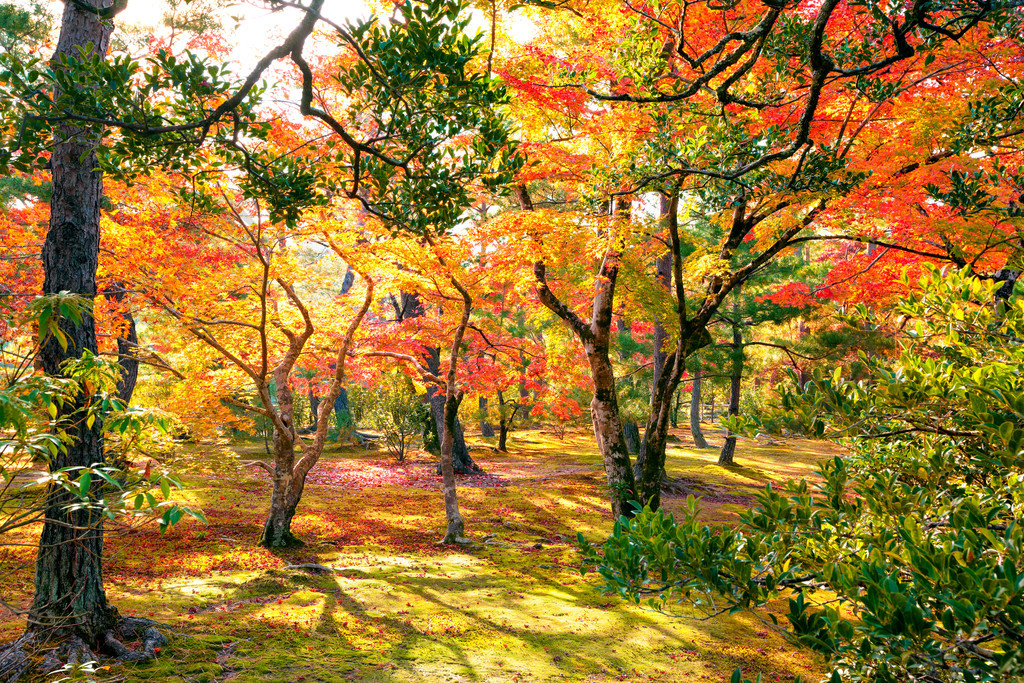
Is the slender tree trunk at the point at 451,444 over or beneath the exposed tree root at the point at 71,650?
over

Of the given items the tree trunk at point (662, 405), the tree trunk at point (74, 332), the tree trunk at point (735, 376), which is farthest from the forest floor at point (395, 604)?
the tree trunk at point (735, 376)

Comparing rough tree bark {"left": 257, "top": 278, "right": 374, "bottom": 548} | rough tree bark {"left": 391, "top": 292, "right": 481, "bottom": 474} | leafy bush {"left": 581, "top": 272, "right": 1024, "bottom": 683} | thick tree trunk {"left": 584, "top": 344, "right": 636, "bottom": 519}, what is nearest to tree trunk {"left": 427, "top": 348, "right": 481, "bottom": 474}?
rough tree bark {"left": 391, "top": 292, "right": 481, "bottom": 474}

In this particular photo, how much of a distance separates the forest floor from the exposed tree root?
15 centimetres

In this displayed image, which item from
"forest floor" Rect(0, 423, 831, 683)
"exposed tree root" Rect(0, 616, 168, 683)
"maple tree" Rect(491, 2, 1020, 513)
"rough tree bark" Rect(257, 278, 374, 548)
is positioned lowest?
"forest floor" Rect(0, 423, 831, 683)

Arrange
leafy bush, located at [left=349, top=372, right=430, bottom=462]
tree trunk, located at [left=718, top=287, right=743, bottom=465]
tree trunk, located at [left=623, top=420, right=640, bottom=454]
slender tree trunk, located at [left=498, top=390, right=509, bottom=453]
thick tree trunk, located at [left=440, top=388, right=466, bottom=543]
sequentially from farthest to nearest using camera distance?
slender tree trunk, located at [left=498, top=390, right=509, bottom=453]
leafy bush, located at [left=349, top=372, right=430, bottom=462]
tree trunk, located at [left=718, top=287, right=743, bottom=465]
tree trunk, located at [left=623, top=420, right=640, bottom=454]
thick tree trunk, located at [left=440, top=388, right=466, bottom=543]

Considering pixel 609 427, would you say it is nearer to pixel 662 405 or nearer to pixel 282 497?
pixel 662 405

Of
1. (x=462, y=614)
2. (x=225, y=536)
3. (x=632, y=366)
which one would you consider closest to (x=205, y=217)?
(x=225, y=536)

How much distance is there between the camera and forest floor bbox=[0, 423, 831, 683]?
4.48 metres

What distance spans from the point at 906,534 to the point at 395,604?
554 cm

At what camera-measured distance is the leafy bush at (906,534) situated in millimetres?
1211

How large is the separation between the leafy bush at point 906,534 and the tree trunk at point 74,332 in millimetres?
4073

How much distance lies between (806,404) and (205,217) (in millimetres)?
7784

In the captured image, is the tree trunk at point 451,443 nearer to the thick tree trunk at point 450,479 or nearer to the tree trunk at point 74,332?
the thick tree trunk at point 450,479

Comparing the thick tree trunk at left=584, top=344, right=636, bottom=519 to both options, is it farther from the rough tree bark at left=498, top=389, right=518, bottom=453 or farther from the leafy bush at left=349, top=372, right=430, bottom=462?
the rough tree bark at left=498, top=389, right=518, bottom=453
